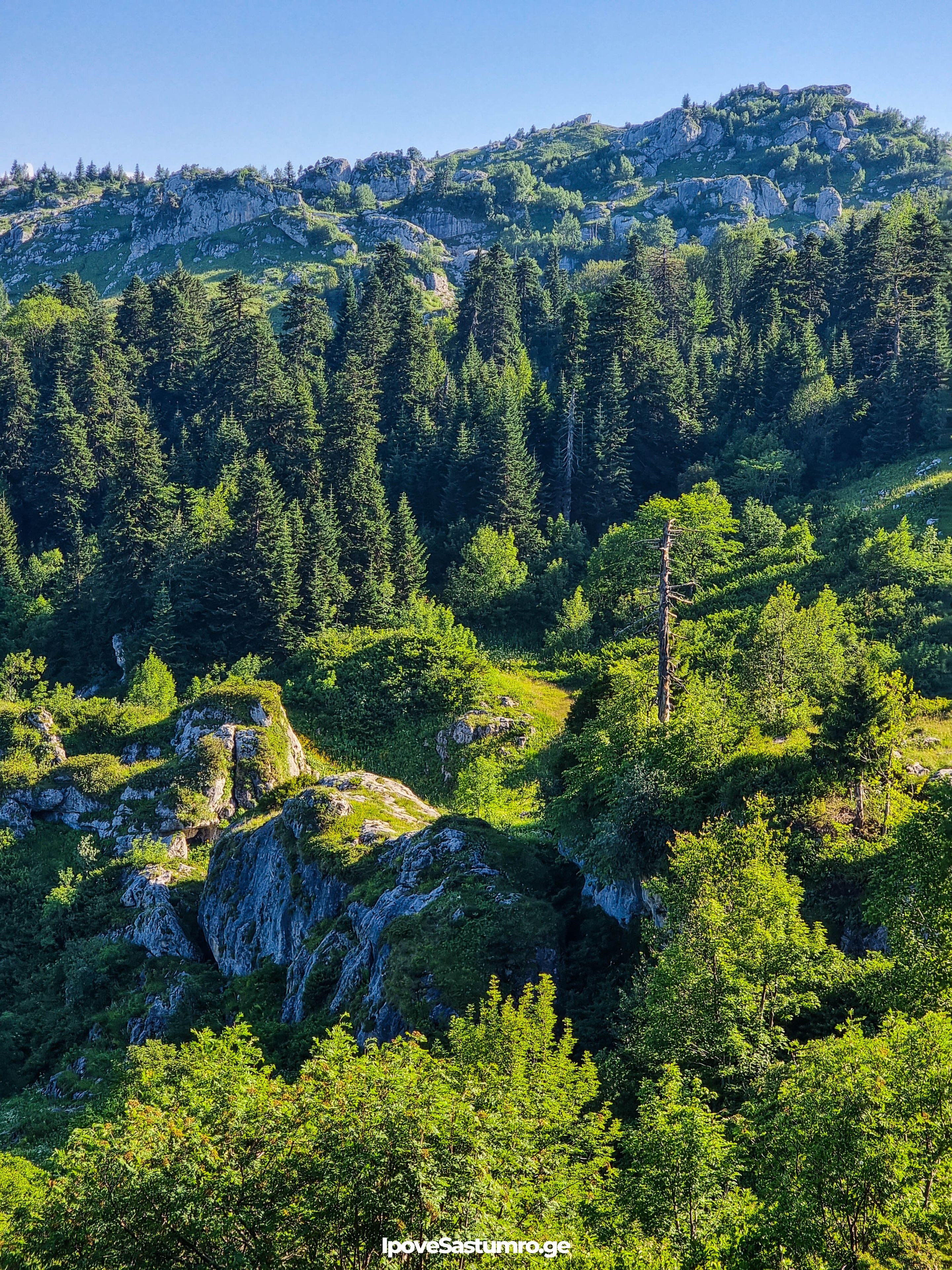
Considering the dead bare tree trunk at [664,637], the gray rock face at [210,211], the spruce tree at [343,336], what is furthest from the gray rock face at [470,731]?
the gray rock face at [210,211]

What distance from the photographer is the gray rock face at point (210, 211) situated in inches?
7648

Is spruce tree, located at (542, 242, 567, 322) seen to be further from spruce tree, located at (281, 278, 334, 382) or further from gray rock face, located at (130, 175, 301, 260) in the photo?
gray rock face, located at (130, 175, 301, 260)

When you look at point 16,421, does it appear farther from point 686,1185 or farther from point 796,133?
point 796,133

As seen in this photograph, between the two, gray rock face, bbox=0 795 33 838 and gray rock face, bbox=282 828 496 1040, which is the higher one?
gray rock face, bbox=282 828 496 1040

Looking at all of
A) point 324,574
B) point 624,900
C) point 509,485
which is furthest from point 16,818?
point 509,485

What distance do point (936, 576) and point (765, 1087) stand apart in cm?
3213

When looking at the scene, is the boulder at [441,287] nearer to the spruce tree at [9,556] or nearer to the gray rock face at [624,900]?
the spruce tree at [9,556]

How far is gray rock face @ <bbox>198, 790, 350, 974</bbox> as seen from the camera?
31312mm

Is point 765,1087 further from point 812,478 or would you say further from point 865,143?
point 865,143

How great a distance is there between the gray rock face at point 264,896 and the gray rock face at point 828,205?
170766 millimetres

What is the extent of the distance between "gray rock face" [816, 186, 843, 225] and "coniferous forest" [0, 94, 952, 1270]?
6898cm

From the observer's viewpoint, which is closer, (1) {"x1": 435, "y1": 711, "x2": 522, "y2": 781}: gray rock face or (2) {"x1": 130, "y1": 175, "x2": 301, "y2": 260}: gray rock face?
(1) {"x1": 435, "y1": 711, "x2": 522, "y2": 781}: gray rock face

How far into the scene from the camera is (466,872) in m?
27.6

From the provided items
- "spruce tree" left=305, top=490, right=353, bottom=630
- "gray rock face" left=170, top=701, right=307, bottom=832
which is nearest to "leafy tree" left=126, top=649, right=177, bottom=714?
"gray rock face" left=170, top=701, right=307, bottom=832
